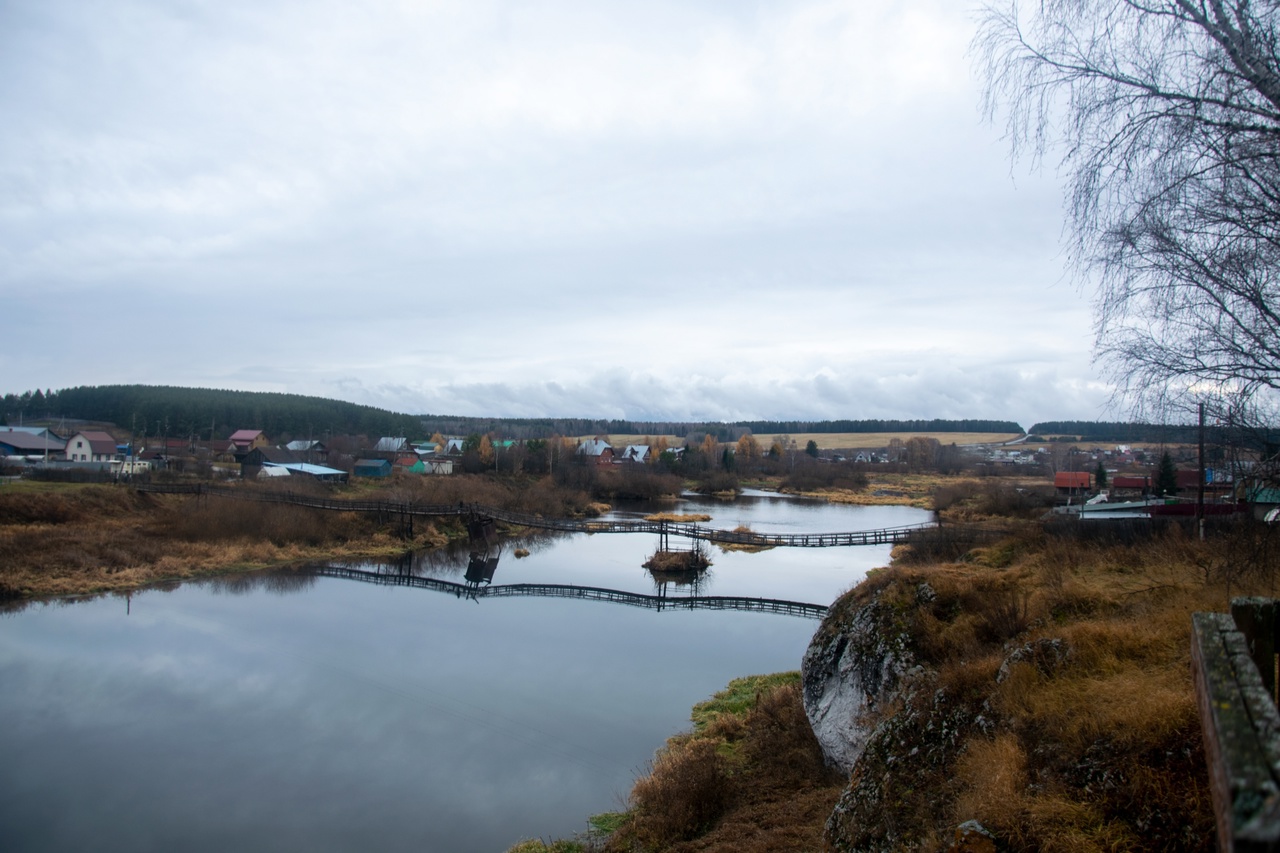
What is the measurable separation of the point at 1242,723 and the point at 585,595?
1185 inches

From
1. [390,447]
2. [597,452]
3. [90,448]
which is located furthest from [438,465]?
[90,448]

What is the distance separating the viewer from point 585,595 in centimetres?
3159

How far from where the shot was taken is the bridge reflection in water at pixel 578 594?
28.4 m

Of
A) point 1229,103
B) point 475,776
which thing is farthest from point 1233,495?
point 475,776

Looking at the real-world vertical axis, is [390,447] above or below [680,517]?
above

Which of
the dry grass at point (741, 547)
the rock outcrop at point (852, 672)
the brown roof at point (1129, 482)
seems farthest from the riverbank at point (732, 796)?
the brown roof at point (1129, 482)

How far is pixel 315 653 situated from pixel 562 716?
31.3ft

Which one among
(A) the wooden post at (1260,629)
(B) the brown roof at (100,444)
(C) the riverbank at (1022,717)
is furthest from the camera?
(B) the brown roof at (100,444)

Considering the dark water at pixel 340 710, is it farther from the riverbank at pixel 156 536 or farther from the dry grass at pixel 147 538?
the riverbank at pixel 156 536

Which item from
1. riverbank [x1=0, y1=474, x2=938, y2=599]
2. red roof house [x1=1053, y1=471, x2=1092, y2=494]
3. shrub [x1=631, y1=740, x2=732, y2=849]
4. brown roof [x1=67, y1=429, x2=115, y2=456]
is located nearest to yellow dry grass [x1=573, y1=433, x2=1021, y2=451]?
brown roof [x1=67, y1=429, x2=115, y2=456]

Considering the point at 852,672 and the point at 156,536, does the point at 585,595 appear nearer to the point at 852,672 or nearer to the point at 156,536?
the point at 852,672

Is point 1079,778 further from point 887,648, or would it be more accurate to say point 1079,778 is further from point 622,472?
point 622,472

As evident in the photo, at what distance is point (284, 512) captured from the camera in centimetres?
4419

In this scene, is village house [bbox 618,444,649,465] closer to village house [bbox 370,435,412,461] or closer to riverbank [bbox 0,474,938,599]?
village house [bbox 370,435,412,461]
